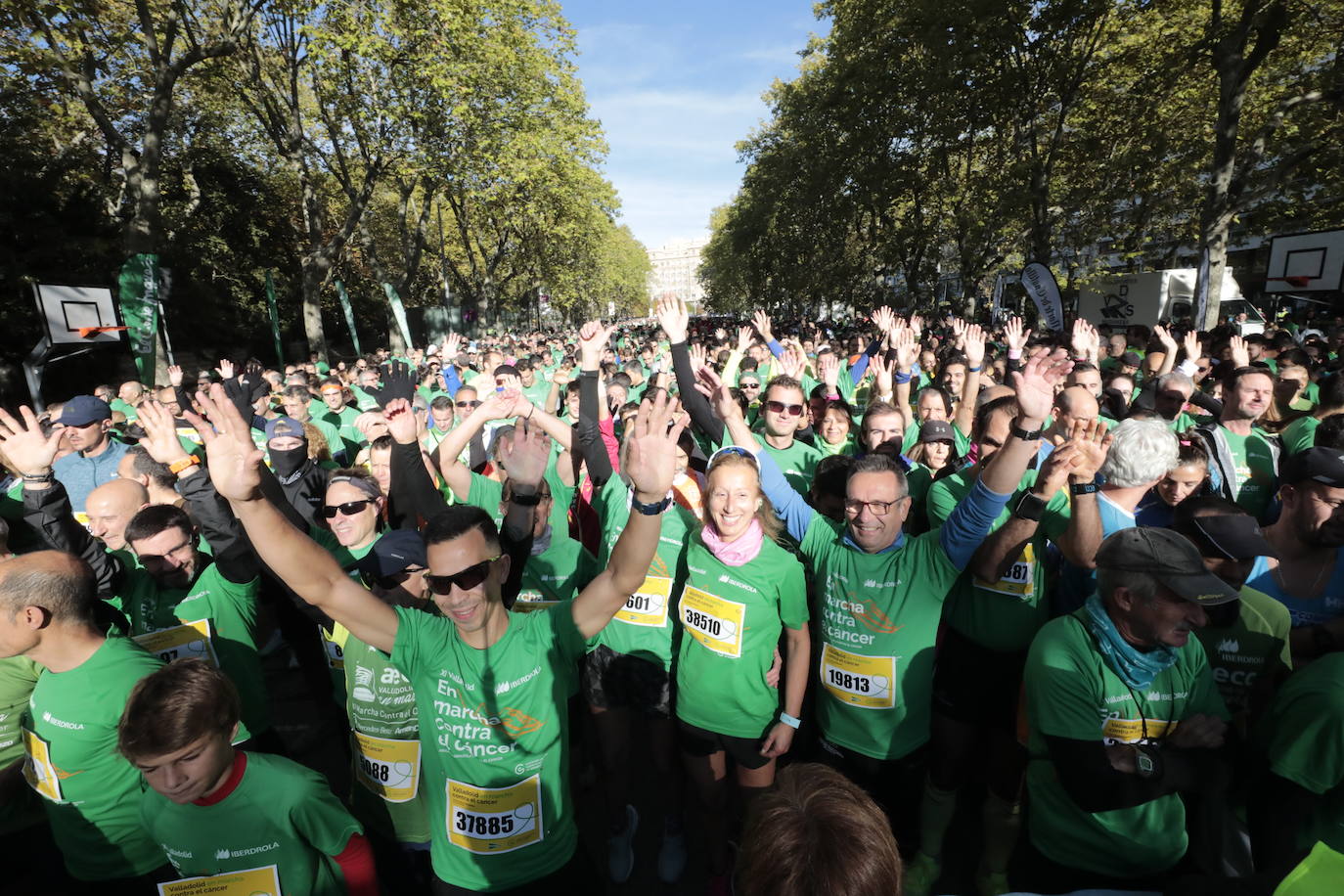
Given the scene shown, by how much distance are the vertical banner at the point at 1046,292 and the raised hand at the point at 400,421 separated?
11278 millimetres

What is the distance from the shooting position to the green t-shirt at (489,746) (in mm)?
2084

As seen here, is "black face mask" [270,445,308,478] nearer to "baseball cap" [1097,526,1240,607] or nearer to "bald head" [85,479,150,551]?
"bald head" [85,479,150,551]

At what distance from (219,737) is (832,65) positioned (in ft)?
78.2

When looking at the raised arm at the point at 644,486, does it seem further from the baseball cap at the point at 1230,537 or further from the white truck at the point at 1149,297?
the white truck at the point at 1149,297

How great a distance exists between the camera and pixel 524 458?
3.00m

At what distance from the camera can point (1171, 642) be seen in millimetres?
1792

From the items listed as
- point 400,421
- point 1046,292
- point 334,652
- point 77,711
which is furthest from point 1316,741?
point 1046,292

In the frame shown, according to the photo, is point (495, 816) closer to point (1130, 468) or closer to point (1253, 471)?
point (1130, 468)

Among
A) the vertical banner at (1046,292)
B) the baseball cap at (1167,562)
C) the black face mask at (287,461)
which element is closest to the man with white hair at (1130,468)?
the baseball cap at (1167,562)

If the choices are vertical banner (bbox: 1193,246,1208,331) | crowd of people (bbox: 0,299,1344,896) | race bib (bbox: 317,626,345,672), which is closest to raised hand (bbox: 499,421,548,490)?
crowd of people (bbox: 0,299,1344,896)

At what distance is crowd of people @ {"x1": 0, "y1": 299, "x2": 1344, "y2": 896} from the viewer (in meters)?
1.83

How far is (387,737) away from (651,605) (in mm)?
1223

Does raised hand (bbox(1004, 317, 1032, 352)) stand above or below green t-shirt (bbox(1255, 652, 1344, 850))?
above

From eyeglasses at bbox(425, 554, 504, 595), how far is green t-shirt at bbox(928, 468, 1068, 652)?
76.4 inches
